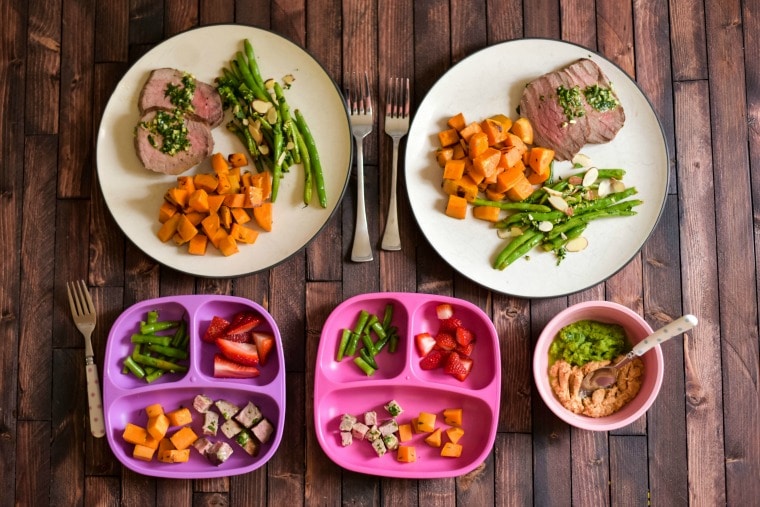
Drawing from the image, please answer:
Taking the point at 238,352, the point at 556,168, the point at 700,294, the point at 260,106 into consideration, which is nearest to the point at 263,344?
the point at 238,352

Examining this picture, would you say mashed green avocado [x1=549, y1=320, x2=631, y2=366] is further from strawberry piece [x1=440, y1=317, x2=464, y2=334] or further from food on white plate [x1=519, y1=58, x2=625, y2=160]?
food on white plate [x1=519, y1=58, x2=625, y2=160]

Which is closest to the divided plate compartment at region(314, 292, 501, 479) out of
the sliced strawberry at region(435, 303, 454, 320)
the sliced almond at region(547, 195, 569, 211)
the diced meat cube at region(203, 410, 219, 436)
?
the sliced strawberry at region(435, 303, 454, 320)

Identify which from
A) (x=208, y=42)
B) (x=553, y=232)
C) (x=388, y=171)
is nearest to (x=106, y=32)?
(x=208, y=42)

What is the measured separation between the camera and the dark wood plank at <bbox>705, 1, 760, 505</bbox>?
11.0ft

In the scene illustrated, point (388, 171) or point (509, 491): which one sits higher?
point (388, 171)

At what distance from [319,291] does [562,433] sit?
1.48m

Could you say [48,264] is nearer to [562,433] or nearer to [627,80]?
[562,433]

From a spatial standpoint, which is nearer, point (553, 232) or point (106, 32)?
point (553, 232)

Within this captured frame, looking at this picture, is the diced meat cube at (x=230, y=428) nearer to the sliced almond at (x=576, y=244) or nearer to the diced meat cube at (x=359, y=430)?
the diced meat cube at (x=359, y=430)

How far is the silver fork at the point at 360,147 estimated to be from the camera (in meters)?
3.30

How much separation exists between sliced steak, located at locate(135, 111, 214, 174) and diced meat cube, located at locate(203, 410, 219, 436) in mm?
1261

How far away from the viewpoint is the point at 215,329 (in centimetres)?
325

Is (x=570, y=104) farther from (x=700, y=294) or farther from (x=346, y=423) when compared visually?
(x=346, y=423)

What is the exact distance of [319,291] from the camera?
3.37m
